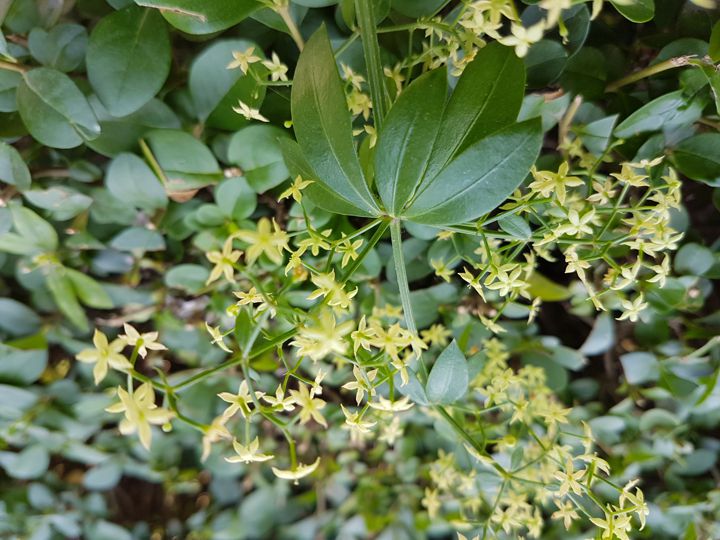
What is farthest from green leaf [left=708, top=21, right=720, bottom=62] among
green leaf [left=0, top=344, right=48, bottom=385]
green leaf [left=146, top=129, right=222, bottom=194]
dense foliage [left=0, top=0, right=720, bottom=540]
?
green leaf [left=0, top=344, right=48, bottom=385]

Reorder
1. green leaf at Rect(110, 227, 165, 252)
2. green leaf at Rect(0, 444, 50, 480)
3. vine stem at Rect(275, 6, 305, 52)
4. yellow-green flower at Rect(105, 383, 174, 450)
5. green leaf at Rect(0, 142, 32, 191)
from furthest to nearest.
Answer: green leaf at Rect(0, 444, 50, 480)
green leaf at Rect(110, 227, 165, 252)
green leaf at Rect(0, 142, 32, 191)
vine stem at Rect(275, 6, 305, 52)
yellow-green flower at Rect(105, 383, 174, 450)

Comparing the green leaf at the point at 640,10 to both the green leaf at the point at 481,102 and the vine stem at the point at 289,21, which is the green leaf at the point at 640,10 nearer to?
the green leaf at the point at 481,102

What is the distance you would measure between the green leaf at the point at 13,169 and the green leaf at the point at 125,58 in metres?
0.14

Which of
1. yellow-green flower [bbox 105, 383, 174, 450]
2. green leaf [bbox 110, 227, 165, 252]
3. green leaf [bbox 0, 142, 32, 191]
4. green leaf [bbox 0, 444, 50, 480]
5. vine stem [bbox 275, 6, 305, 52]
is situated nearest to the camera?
yellow-green flower [bbox 105, 383, 174, 450]

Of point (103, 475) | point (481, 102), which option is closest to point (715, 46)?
point (481, 102)

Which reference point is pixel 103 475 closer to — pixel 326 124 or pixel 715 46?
pixel 326 124

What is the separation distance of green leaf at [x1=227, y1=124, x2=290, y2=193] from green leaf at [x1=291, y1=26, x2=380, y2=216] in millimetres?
148

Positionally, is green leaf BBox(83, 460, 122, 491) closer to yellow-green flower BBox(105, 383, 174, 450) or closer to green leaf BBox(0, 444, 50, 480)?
green leaf BBox(0, 444, 50, 480)

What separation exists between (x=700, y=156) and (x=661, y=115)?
8cm

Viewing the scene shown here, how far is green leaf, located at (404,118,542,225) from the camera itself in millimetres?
460

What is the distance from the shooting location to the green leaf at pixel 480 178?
1.51 feet

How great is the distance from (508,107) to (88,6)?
1.82ft

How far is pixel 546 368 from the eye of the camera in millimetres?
870

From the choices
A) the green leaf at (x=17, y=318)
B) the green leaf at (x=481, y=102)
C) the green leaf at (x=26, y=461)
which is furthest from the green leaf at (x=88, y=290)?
the green leaf at (x=481, y=102)
